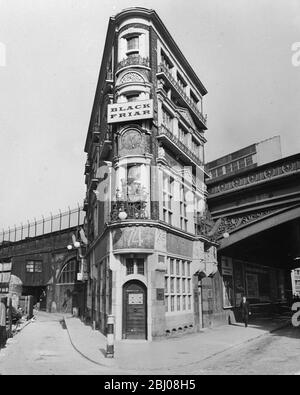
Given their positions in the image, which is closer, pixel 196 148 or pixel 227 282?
pixel 196 148

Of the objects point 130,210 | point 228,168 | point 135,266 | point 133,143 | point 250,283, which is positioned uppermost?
point 228,168

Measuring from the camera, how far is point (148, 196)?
19.2 m

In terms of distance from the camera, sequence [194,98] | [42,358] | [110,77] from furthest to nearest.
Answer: [194,98] < [110,77] < [42,358]

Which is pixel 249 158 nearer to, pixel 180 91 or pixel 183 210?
pixel 180 91

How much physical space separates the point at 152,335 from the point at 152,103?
37.8ft

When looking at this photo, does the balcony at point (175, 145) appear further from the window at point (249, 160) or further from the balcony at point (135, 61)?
the window at point (249, 160)

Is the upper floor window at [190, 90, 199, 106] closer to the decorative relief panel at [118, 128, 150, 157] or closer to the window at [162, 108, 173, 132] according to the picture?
the window at [162, 108, 173, 132]

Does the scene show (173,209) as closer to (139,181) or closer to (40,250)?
(139,181)

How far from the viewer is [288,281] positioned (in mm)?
44906

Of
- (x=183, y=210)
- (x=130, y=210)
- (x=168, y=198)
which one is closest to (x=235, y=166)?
(x=183, y=210)

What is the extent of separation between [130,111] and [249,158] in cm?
1856

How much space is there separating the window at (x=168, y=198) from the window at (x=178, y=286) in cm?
235

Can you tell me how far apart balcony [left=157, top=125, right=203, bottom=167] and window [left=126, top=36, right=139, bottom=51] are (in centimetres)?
495
